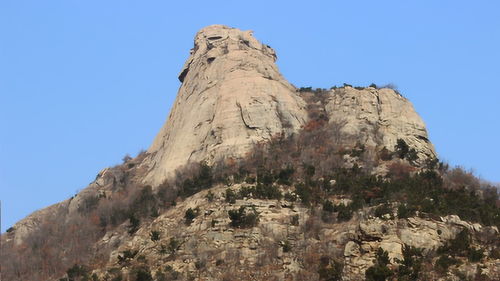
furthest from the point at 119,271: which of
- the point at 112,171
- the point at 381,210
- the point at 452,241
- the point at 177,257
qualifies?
the point at 112,171

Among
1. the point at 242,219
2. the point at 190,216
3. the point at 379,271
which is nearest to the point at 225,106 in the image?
the point at 190,216

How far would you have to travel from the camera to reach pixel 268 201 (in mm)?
54125

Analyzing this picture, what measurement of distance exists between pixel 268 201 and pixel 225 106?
16.8 meters

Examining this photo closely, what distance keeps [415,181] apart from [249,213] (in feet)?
38.6

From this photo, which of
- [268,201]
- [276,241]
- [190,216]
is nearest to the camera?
[276,241]

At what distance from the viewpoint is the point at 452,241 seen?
1837 inches

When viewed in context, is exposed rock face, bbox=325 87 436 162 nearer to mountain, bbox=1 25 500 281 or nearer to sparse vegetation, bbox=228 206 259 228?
mountain, bbox=1 25 500 281

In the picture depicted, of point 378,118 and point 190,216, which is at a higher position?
point 378,118

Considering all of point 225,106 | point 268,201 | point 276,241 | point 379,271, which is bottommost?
point 379,271

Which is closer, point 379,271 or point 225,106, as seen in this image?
point 379,271

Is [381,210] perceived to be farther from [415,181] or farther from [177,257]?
[177,257]

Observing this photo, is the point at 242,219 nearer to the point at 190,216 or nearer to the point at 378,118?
the point at 190,216

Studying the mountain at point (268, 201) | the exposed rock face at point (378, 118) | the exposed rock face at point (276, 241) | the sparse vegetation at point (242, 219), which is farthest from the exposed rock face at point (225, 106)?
the sparse vegetation at point (242, 219)

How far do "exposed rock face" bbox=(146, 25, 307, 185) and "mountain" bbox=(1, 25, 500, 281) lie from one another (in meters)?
0.17
